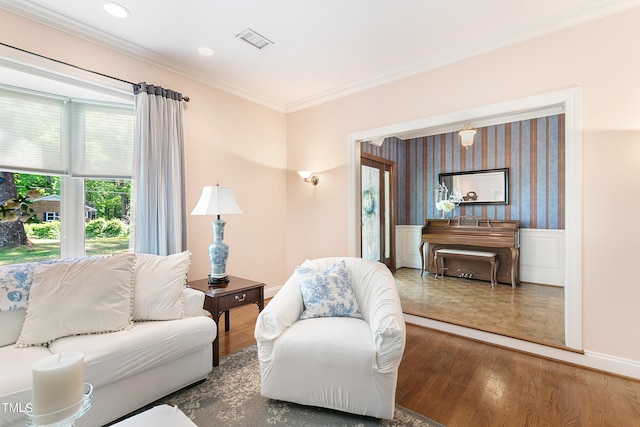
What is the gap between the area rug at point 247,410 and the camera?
1706 mm

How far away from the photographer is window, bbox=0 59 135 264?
2287 millimetres

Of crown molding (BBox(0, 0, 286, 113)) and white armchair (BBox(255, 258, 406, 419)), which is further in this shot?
crown molding (BBox(0, 0, 286, 113))

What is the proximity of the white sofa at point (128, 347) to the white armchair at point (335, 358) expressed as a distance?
0.56 metres

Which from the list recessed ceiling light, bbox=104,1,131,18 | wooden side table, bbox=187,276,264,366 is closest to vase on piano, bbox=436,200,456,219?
wooden side table, bbox=187,276,264,366

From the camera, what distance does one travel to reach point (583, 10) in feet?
7.39

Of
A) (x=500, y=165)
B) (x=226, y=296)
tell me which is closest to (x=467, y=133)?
(x=500, y=165)

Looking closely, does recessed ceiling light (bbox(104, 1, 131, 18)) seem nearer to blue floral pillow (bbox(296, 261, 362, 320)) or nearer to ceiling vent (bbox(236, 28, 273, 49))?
ceiling vent (bbox(236, 28, 273, 49))

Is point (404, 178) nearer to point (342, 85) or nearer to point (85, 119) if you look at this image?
point (342, 85)

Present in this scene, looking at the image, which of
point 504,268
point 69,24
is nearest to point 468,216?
point 504,268

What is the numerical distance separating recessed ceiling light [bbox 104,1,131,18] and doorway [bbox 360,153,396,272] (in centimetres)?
354

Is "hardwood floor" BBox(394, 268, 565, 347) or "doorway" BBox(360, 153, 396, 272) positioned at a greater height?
"doorway" BBox(360, 153, 396, 272)

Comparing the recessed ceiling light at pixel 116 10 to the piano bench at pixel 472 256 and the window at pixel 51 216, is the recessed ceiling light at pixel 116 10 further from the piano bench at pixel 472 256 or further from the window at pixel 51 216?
the piano bench at pixel 472 256

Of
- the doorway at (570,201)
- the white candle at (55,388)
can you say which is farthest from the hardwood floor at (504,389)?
the white candle at (55,388)

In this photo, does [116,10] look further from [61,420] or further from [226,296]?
[61,420]
